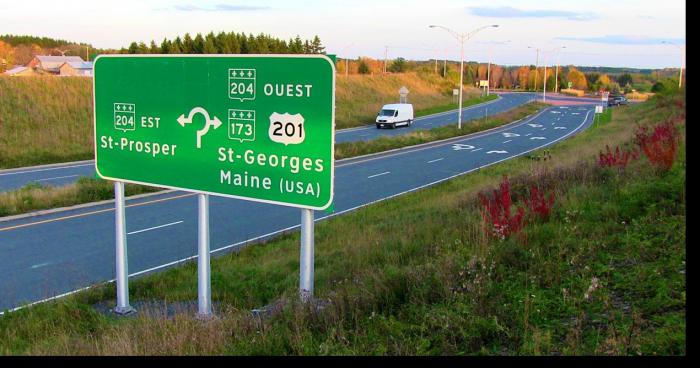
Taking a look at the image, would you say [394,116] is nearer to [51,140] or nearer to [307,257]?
[51,140]

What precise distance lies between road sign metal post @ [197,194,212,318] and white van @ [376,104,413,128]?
45024 mm

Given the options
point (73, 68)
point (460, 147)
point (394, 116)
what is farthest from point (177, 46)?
point (460, 147)

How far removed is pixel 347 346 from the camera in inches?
191

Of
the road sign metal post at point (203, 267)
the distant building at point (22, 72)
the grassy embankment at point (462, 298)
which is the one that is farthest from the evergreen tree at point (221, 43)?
the road sign metal post at point (203, 267)

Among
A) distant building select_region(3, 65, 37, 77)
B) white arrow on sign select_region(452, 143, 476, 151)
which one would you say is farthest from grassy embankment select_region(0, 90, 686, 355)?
distant building select_region(3, 65, 37, 77)

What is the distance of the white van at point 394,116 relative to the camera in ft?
172

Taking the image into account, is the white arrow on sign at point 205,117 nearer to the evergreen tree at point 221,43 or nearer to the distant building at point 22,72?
the distant building at point 22,72

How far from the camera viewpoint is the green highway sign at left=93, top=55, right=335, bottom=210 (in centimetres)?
668

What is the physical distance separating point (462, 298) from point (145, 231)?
36.8 ft

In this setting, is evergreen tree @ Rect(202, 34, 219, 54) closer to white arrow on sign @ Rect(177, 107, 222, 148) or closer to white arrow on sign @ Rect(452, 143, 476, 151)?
white arrow on sign @ Rect(452, 143, 476, 151)

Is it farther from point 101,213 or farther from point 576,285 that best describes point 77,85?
point 576,285

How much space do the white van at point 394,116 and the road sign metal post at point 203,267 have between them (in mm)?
45024

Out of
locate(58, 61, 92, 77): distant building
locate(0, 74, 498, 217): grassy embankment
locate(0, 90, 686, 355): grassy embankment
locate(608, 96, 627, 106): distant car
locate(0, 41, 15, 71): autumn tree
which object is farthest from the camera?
→ locate(0, 41, 15, 71): autumn tree
